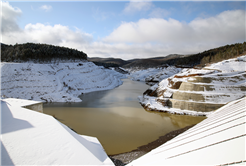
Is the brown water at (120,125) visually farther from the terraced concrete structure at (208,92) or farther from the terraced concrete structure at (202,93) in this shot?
the terraced concrete structure at (208,92)

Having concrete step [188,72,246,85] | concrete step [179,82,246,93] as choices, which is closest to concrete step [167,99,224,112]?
concrete step [179,82,246,93]

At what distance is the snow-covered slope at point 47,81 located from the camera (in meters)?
17.5

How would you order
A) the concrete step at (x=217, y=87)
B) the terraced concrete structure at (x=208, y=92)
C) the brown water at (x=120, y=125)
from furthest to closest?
the concrete step at (x=217, y=87) → the terraced concrete structure at (x=208, y=92) → the brown water at (x=120, y=125)

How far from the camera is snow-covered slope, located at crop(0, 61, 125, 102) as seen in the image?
17.5m

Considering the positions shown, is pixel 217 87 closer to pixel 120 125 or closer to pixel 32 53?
pixel 120 125

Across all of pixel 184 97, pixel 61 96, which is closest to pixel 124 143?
pixel 184 97

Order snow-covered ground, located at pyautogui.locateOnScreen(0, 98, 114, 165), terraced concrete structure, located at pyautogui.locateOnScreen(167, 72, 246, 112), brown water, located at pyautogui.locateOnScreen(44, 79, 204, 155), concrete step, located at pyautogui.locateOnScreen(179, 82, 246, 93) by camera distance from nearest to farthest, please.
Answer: snow-covered ground, located at pyautogui.locateOnScreen(0, 98, 114, 165) → brown water, located at pyautogui.locateOnScreen(44, 79, 204, 155) → terraced concrete structure, located at pyautogui.locateOnScreen(167, 72, 246, 112) → concrete step, located at pyautogui.locateOnScreen(179, 82, 246, 93)

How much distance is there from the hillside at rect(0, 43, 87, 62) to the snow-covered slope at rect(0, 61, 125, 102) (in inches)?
84.5

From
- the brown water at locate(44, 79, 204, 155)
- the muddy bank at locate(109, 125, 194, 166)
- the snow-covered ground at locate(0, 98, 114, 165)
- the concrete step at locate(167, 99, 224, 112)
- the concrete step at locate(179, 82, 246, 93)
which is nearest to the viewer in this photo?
the snow-covered ground at locate(0, 98, 114, 165)

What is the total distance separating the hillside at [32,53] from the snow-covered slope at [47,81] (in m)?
2.15

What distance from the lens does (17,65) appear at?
67.8 ft

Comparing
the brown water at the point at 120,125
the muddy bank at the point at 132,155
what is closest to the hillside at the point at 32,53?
the brown water at the point at 120,125

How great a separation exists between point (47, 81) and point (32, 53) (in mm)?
8024

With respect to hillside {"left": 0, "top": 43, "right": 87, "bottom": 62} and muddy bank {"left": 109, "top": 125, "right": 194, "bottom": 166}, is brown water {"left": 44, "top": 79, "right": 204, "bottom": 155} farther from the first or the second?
hillside {"left": 0, "top": 43, "right": 87, "bottom": 62}
